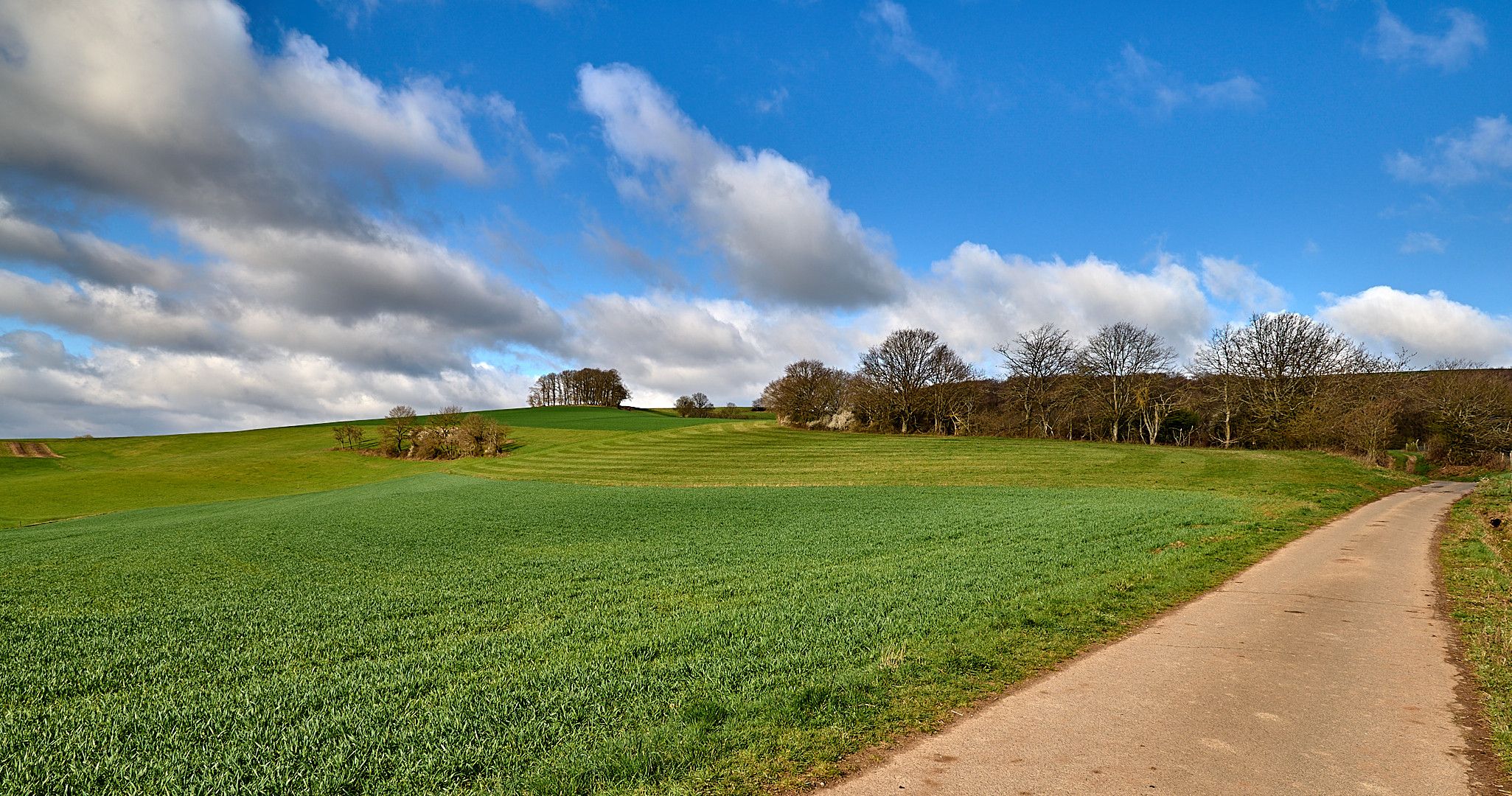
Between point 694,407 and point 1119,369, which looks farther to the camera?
point 694,407

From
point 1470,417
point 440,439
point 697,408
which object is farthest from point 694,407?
point 1470,417

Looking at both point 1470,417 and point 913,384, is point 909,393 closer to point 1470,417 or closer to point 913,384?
point 913,384

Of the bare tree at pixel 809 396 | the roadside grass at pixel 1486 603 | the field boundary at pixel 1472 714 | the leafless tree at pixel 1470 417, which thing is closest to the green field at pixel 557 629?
the field boundary at pixel 1472 714

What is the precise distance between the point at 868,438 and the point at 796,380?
18663mm

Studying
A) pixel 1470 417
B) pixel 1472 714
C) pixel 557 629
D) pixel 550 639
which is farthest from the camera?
pixel 1470 417

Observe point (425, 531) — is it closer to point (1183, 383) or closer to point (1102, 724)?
point (1102, 724)

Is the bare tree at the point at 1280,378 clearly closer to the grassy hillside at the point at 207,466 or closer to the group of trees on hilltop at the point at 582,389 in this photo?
the grassy hillside at the point at 207,466

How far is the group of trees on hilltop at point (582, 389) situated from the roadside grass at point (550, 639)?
353 ft

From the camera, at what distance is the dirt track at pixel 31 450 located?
65.0 meters

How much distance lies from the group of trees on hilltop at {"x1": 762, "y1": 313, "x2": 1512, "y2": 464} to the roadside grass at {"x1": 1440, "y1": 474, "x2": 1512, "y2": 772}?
34665 mm

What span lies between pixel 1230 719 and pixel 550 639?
745 cm

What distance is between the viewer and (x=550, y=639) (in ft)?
26.9

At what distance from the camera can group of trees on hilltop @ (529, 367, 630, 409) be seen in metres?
128

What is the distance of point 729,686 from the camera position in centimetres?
612
